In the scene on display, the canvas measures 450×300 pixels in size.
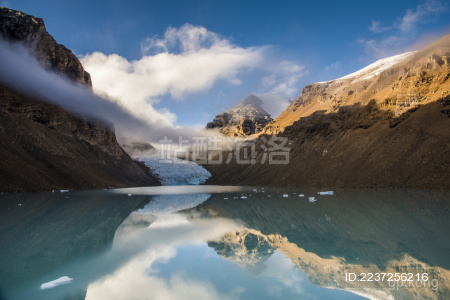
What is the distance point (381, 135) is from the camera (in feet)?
178

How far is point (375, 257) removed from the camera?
307 inches

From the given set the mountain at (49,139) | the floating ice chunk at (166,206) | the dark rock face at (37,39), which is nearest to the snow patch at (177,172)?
the mountain at (49,139)

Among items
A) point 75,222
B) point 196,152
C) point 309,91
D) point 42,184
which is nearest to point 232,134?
point 196,152

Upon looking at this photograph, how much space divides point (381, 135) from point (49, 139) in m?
67.0

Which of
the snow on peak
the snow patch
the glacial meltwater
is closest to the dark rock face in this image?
the snow patch

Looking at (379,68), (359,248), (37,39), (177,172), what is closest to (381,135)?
(379,68)

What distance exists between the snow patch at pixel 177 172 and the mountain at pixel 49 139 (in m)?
34.6

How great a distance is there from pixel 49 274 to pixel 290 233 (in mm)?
8766

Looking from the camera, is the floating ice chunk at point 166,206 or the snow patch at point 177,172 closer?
the floating ice chunk at point 166,206

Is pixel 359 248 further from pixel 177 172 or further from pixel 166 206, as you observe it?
pixel 177 172

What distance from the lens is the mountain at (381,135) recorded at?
4025 cm

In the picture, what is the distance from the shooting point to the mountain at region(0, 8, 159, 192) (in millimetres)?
44125

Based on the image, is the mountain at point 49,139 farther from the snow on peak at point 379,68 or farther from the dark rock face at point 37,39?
the snow on peak at point 379,68

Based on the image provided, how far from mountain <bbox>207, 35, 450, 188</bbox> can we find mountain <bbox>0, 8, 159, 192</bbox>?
41.8 m
